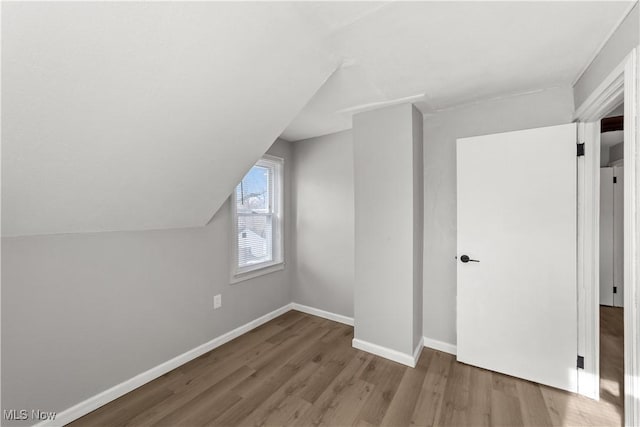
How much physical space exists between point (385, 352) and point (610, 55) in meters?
2.54

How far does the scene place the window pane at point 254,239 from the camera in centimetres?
292

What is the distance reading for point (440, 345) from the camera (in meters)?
2.43

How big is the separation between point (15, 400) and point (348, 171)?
3015 millimetres

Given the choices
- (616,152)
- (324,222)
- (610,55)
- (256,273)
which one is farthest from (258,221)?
(616,152)

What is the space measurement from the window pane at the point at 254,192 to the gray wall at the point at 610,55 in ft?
9.27

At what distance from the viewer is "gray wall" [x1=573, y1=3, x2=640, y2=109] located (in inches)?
48.6

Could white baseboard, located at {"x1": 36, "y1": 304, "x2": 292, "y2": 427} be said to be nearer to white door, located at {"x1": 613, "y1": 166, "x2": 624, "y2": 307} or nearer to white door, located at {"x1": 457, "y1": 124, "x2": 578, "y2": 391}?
white door, located at {"x1": 457, "y1": 124, "x2": 578, "y2": 391}

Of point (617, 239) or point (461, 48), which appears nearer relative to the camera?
point (461, 48)

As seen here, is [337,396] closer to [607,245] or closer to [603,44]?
[603,44]

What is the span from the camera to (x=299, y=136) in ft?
10.7

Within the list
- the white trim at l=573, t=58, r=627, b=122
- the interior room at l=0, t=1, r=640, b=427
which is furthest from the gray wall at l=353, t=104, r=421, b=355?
the white trim at l=573, t=58, r=627, b=122

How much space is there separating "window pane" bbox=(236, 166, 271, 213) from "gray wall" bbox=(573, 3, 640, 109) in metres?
2.83

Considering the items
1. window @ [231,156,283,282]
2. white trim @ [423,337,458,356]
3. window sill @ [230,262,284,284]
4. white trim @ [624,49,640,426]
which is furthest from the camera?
window @ [231,156,283,282]

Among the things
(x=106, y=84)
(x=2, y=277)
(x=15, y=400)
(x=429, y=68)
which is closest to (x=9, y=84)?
(x=106, y=84)
